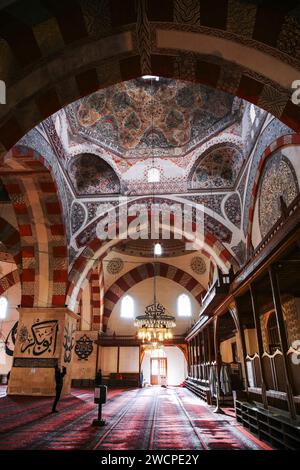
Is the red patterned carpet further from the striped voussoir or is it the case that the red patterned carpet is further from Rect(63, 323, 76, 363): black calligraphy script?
the striped voussoir

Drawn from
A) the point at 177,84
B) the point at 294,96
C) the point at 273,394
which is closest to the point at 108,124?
the point at 177,84

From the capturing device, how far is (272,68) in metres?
3.56

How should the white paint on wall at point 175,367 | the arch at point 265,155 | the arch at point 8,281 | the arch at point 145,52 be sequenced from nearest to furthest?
the arch at point 145,52
the arch at point 265,155
the arch at point 8,281
the white paint on wall at point 175,367

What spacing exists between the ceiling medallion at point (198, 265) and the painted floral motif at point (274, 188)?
24.8ft

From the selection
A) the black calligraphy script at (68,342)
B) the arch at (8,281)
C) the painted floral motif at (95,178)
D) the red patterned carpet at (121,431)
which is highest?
the painted floral motif at (95,178)

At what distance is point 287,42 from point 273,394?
13.4ft

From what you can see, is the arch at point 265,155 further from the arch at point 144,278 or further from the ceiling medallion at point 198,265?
the arch at point 144,278

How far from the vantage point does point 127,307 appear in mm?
15680

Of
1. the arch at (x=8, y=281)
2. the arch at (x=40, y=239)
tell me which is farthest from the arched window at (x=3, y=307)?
the arch at (x=40, y=239)

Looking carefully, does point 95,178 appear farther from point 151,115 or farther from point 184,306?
point 184,306

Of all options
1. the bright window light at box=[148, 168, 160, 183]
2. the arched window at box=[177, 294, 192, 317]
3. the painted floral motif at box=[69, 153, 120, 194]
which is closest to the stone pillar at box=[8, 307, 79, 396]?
the painted floral motif at box=[69, 153, 120, 194]

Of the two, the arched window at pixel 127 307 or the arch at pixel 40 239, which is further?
the arched window at pixel 127 307

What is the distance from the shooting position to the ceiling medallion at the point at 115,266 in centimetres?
1554

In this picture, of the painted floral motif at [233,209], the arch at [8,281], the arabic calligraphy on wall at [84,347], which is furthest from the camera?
the arch at [8,281]
